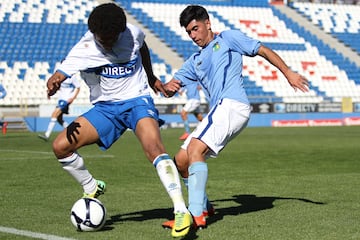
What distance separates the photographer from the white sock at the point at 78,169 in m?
7.22

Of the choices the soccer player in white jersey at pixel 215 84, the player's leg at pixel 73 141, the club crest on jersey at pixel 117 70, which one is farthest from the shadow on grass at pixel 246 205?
the club crest on jersey at pixel 117 70

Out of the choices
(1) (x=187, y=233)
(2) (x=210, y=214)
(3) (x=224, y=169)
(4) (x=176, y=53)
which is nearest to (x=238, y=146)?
(3) (x=224, y=169)

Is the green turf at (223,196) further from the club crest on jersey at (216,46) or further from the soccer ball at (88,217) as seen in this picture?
the club crest on jersey at (216,46)

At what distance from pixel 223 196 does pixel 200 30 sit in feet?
9.46

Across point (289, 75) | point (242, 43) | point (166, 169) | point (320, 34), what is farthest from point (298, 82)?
point (320, 34)

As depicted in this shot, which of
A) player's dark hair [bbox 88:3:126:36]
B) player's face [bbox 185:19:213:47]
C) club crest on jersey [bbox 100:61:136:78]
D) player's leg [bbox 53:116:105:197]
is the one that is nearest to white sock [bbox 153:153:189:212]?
player's leg [bbox 53:116:105:197]

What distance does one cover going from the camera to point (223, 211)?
7895mm

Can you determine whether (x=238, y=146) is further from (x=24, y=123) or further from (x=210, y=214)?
(x=24, y=123)

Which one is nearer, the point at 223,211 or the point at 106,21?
the point at 106,21

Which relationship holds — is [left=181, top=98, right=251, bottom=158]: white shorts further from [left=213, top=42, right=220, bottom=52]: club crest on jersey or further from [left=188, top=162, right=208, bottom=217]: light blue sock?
[left=213, top=42, right=220, bottom=52]: club crest on jersey

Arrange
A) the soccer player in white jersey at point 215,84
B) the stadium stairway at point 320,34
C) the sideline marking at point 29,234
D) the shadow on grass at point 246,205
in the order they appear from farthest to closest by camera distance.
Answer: the stadium stairway at point 320,34 < the shadow on grass at point 246,205 < the soccer player in white jersey at point 215,84 < the sideline marking at point 29,234

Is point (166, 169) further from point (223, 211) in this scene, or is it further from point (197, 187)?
point (223, 211)

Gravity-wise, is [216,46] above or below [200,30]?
below

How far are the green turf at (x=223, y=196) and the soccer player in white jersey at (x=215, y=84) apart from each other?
2.03ft
